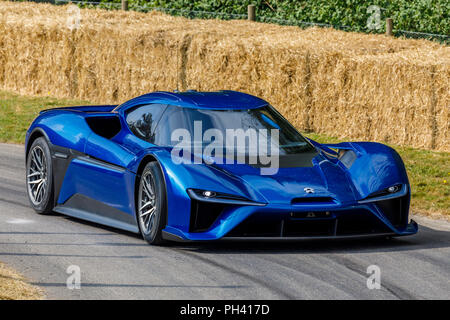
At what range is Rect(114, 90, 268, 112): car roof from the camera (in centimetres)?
905

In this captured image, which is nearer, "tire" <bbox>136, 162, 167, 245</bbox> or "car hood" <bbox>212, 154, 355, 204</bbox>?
"car hood" <bbox>212, 154, 355, 204</bbox>

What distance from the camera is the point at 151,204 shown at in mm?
8305

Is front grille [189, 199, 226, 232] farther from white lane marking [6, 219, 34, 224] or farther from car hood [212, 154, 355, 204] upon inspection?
white lane marking [6, 219, 34, 224]

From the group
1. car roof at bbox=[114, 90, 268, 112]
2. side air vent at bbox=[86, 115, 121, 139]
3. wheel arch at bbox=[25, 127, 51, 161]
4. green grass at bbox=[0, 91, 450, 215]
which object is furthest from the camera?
green grass at bbox=[0, 91, 450, 215]

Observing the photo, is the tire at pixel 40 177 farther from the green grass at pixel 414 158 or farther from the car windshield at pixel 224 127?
the green grass at pixel 414 158

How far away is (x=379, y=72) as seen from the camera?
1520 cm

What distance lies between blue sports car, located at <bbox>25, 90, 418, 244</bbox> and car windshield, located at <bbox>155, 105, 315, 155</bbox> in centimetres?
1

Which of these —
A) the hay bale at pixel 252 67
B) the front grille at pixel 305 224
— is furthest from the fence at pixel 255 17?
the front grille at pixel 305 224

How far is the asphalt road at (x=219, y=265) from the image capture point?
6.84 meters

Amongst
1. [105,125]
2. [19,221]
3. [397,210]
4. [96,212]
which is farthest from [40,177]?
[397,210]

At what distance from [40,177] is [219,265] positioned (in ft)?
10.9

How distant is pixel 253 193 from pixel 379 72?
787cm
